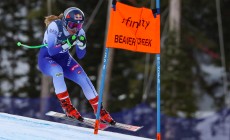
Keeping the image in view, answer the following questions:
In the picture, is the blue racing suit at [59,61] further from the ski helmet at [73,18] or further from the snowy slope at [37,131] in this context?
the snowy slope at [37,131]

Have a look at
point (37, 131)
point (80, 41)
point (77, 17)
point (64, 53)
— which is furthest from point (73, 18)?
point (37, 131)

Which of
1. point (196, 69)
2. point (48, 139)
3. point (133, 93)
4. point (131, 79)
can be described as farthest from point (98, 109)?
point (196, 69)

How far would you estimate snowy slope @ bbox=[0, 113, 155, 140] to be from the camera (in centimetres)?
691

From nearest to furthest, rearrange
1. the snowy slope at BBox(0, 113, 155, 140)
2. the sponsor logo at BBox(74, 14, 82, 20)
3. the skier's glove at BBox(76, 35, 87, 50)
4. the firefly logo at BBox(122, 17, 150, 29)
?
the snowy slope at BBox(0, 113, 155, 140)
the sponsor logo at BBox(74, 14, 82, 20)
the skier's glove at BBox(76, 35, 87, 50)
the firefly logo at BBox(122, 17, 150, 29)

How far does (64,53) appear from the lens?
27.3 feet

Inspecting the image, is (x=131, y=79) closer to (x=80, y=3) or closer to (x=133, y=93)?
(x=133, y=93)

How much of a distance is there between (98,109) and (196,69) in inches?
719

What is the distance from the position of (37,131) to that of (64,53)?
1291 mm

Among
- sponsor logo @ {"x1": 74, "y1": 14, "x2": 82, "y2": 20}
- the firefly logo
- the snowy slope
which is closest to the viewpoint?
the snowy slope

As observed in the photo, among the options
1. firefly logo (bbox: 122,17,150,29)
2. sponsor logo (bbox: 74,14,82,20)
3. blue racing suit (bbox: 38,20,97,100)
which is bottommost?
blue racing suit (bbox: 38,20,97,100)

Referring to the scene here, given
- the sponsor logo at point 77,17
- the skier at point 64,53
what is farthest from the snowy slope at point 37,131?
the sponsor logo at point 77,17

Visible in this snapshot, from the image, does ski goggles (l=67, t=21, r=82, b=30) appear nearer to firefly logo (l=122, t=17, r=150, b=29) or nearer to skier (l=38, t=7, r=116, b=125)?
skier (l=38, t=7, r=116, b=125)

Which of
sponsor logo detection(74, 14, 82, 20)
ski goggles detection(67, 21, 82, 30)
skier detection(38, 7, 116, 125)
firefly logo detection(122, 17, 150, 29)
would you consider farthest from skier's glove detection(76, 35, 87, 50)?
firefly logo detection(122, 17, 150, 29)

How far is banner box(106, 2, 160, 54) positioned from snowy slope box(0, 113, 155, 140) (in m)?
1.25
